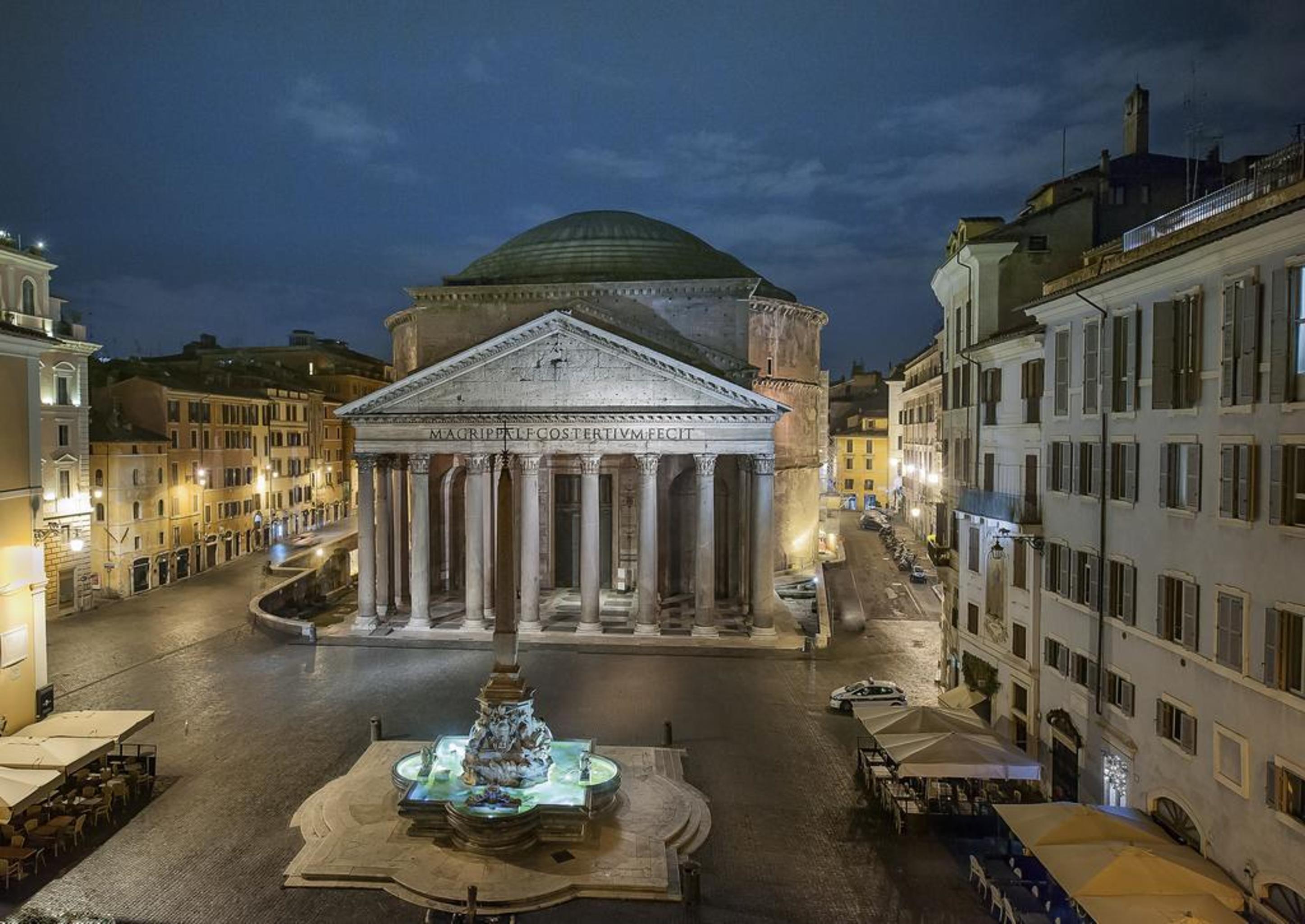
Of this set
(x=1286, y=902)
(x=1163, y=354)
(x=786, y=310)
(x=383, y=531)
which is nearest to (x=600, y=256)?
(x=786, y=310)

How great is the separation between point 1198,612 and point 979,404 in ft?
33.6

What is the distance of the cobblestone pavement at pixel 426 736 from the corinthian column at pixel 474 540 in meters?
2.42

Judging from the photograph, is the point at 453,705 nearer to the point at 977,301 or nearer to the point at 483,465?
the point at 483,465

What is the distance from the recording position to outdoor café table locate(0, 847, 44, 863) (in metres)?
15.1

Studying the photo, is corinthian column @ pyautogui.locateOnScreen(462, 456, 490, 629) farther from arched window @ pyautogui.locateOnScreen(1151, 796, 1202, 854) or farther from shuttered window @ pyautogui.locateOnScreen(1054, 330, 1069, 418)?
arched window @ pyautogui.locateOnScreen(1151, 796, 1202, 854)

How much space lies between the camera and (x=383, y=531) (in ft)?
114

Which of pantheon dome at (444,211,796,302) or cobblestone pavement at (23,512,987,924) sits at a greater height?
pantheon dome at (444,211,796,302)

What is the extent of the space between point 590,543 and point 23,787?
19540 mm

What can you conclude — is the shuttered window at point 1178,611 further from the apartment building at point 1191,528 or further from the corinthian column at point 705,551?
the corinthian column at point 705,551

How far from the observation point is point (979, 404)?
23.6 m

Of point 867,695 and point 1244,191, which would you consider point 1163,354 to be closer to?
point 1244,191

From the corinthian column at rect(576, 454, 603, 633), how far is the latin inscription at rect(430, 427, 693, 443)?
0.95m

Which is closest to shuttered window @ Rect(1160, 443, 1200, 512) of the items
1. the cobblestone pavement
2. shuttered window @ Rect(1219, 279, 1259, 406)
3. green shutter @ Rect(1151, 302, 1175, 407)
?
green shutter @ Rect(1151, 302, 1175, 407)

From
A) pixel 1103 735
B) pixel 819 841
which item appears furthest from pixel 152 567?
pixel 1103 735
